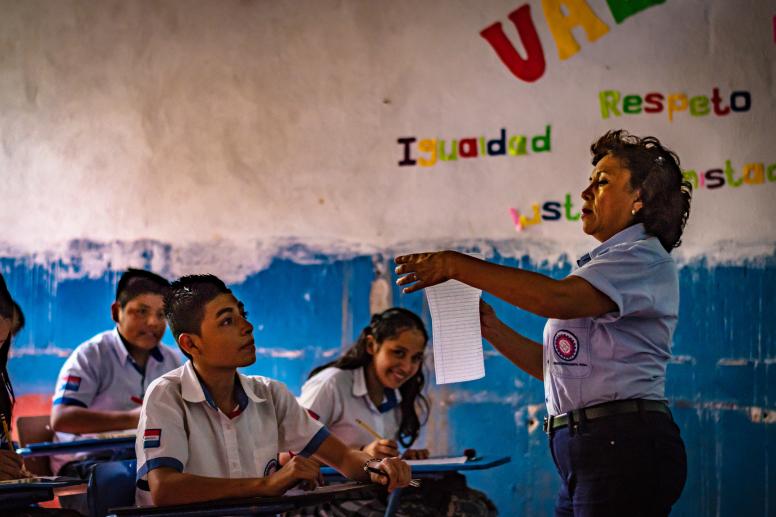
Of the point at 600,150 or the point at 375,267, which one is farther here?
the point at 375,267

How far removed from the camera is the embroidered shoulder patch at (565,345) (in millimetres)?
2246

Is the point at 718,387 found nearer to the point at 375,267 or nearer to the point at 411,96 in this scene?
the point at 375,267

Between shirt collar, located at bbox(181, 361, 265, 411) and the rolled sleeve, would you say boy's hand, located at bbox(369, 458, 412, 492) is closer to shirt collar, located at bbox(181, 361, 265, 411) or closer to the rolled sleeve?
shirt collar, located at bbox(181, 361, 265, 411)

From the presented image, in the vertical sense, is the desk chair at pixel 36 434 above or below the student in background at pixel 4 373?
below

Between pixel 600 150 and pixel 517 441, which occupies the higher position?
pixel 600 150

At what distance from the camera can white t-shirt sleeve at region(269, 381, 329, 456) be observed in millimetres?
2521

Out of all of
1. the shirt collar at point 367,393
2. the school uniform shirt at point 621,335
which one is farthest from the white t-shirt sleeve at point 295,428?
the shirt collar at point 367,393

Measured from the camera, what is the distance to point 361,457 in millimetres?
2428

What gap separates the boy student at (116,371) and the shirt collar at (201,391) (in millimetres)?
1349

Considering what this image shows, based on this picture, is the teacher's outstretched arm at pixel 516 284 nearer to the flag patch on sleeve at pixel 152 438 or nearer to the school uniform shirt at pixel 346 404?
the flag patch on sleeve at pixel 152 438

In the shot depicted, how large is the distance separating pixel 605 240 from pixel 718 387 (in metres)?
1.80

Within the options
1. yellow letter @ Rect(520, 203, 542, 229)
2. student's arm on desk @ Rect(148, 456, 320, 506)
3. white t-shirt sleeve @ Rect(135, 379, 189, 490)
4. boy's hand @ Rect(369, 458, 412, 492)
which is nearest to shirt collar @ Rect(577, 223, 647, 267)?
boy's hand @ Rect(369, 458, 412, 492)

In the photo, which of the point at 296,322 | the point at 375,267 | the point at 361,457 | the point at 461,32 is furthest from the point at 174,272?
the point at 361,457

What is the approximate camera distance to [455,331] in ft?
7.86
